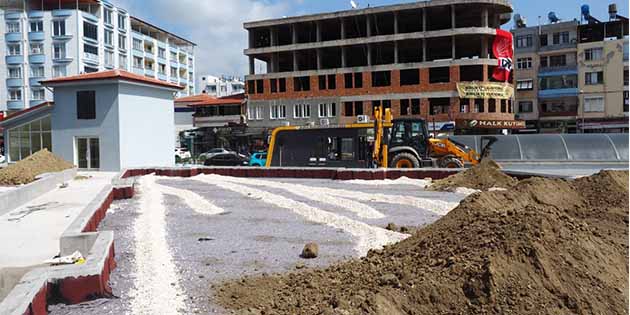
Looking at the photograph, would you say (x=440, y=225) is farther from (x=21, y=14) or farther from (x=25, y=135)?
(x=21, y=14)

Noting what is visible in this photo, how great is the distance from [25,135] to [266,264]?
2958 cm

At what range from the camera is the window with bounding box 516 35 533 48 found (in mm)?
59912

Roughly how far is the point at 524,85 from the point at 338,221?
54728 millimetres

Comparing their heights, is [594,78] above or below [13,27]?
below

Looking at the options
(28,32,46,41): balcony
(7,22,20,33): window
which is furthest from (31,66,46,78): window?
(7,22,20,33): window

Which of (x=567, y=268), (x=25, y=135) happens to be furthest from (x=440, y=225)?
(x=25, y=135)

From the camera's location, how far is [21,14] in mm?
64062

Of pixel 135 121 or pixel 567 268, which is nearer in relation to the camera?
pixel 567 268

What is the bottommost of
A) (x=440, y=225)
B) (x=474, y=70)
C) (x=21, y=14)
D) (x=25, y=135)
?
(x=440, y=225)

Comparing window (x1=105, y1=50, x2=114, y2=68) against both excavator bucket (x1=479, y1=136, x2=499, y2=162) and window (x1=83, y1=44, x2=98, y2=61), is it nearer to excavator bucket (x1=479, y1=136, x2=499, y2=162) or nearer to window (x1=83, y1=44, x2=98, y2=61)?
window (x1=83, y1=44, x2=98, y2=61)

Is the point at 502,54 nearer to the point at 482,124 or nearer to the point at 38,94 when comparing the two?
the point at 482,124

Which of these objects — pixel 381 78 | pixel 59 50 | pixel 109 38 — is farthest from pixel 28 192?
pixel 109 38

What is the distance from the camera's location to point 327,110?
54.2m

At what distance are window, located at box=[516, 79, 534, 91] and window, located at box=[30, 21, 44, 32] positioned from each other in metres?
55.4
